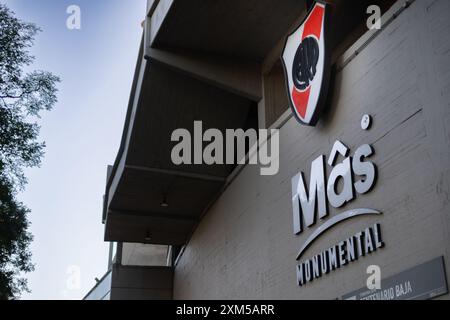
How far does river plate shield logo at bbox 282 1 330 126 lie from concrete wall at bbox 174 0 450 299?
0.27 metres

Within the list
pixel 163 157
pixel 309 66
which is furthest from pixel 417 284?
pixel 163 157

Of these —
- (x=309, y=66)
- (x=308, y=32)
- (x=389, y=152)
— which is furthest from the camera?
(x=308, y=32)

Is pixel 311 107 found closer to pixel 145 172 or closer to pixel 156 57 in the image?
pixel 156 57

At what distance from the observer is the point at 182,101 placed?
12938 millimetres

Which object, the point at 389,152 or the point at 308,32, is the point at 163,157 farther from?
the point at 389,152

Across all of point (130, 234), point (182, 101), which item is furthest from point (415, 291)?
point (130, 234)

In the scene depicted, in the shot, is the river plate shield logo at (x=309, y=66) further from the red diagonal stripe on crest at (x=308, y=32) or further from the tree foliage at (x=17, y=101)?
the tree foliage at (x=17, y=101)

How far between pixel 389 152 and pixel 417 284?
1698mm

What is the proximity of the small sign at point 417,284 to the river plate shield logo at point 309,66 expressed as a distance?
9.84 ft

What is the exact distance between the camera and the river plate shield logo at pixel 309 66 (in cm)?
857

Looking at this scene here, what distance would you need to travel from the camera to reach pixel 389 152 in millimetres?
7090

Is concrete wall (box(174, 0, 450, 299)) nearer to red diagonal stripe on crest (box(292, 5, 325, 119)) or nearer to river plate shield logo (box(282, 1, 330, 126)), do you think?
river plate shield logo (box(282, 1, 330, 126))

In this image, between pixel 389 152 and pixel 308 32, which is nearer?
pixel 389 152
